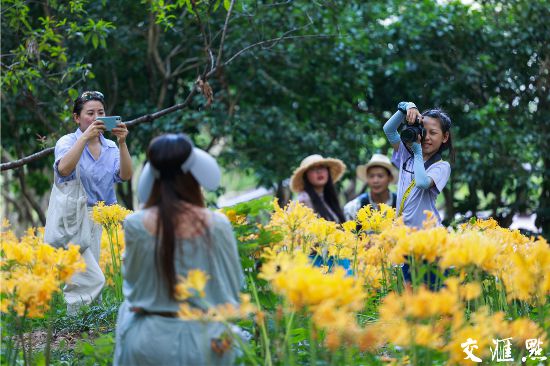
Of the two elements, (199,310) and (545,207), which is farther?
(545,207)

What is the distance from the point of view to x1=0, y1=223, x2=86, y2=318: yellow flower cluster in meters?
3.33

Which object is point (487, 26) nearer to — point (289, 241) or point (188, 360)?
point (289, 241)

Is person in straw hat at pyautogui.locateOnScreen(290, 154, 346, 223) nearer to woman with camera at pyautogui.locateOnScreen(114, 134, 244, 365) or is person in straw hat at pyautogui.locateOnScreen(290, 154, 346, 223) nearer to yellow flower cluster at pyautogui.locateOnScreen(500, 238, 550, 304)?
yellow flower cluster at pyautogui.locateOnScreen(500, 238, 550, 304)

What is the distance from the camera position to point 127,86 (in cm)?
1128

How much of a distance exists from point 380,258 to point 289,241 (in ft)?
2.13

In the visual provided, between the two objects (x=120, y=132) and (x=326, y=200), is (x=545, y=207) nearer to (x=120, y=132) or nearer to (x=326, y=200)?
(x=326, y=200)

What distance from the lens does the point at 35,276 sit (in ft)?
11.0

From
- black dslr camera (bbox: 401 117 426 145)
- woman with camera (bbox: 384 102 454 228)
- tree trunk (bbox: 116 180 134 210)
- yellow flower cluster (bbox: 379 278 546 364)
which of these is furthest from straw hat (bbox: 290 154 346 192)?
yellow flower cluster (bbox: 379 278 546 364)

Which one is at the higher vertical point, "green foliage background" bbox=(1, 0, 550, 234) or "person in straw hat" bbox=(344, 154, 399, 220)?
"green foliage background" bbox=(1, 0, 550, 234)

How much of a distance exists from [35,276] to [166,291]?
1.91 feet

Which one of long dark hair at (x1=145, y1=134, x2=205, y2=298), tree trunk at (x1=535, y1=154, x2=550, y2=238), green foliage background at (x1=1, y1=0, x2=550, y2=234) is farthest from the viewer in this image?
tree trunk at (x1=535, y1=154, x2=550, y2=238)

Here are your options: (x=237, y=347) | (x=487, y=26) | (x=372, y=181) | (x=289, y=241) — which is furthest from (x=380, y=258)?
(x=487, y=26)

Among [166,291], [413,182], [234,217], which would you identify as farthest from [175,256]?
[413,182]

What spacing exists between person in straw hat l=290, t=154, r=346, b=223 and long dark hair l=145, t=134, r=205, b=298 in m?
4.30
